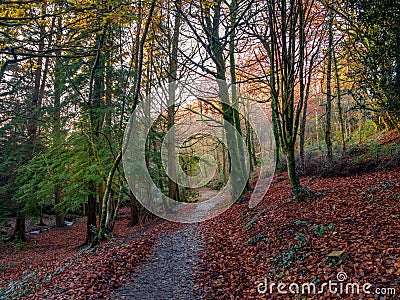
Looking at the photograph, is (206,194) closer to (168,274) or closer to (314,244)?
(168,274)

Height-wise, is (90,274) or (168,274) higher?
(90,274)

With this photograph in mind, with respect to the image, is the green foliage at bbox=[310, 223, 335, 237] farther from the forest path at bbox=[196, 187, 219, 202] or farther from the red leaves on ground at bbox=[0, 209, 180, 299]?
the forest path at bbox=[196, 187, 219, 202]

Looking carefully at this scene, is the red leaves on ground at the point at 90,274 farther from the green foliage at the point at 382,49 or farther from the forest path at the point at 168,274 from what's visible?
the green foliage at the point at 382,49

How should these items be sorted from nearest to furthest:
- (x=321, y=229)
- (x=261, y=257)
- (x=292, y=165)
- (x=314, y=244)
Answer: (x=314, y=244)
(x=321, y=229)
(x=261, y=257)
(x=292, y=165)

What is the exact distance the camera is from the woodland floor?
429cm

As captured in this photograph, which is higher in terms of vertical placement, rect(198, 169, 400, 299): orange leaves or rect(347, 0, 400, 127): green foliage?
rect(347, 0, 400, 127): green foliage

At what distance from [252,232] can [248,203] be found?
4.10 metres

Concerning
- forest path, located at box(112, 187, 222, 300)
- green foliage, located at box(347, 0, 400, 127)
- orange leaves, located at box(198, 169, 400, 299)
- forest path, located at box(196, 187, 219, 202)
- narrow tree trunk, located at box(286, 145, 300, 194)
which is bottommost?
forest path, located at box(196, 187, 219, 202)

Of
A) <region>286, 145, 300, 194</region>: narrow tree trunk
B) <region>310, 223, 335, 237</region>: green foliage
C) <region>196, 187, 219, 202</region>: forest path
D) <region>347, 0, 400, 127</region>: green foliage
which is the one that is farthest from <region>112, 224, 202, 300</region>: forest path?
<region>196, 187, 219, 202</region>: forest path

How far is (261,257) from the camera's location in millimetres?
5746

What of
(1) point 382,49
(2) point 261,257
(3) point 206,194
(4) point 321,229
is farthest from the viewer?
(3) point 206,194

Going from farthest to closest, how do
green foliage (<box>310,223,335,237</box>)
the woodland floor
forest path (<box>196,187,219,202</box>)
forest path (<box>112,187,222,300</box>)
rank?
forest path (<box>196,187,219,202</box>) < green foliage (<box>310,223,335,237</box>) < forest path (<box>112,187,222,300</box>) < the woodland floor

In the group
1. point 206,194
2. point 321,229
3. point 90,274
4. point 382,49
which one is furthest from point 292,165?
point 206,194

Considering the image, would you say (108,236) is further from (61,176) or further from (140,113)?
(140,113)
